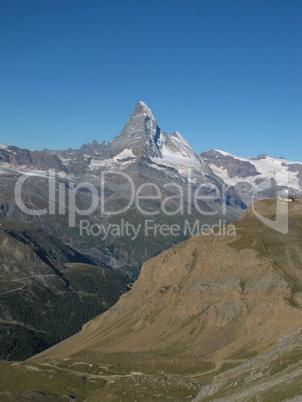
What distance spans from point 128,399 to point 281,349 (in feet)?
161

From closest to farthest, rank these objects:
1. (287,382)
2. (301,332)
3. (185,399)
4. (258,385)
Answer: (287,382)
(258,385)
(185,399)
(301,332)

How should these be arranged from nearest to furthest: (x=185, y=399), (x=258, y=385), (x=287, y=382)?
(x=287, y=382) < (x=258, y=385) < (x=185, y=399)

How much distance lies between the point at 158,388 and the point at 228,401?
54328mm

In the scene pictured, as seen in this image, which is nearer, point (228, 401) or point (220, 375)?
point (228, 401)

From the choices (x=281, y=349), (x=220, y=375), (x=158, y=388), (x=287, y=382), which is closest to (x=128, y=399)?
(x=158, y=388)

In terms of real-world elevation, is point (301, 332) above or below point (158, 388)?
above

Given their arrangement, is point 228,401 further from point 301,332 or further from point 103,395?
point 103,395

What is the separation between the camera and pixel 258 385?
146875mm

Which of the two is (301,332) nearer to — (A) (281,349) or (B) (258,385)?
(A) (281,349)

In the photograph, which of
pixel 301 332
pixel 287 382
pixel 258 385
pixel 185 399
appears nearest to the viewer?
pixel 287 382

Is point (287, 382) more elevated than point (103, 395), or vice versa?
point (287, 382)

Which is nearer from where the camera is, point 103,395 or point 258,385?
point 258,385

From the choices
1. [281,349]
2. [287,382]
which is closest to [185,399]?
[281,349]

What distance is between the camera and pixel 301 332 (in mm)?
189625
